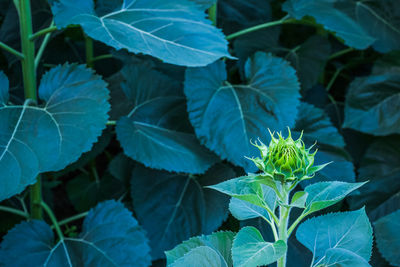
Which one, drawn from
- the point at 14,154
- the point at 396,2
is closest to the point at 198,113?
the point at 14,154

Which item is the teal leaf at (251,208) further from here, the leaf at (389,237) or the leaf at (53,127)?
the leaf at (389,237)

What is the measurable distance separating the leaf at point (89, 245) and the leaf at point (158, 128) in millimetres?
127

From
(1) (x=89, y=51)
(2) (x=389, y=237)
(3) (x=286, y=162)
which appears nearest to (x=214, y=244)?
(3) (x=286, y=162)

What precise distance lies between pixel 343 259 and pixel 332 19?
826 millimetres

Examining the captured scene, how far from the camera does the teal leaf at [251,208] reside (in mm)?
568

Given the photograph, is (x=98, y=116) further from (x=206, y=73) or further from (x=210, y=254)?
(x=210, y=254)

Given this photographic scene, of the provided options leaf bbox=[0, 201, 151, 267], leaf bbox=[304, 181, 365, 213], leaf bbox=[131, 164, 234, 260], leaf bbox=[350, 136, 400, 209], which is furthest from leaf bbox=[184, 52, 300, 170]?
leaf bbox=[304, 181, 365, 213]

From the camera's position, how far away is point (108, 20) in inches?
37.3

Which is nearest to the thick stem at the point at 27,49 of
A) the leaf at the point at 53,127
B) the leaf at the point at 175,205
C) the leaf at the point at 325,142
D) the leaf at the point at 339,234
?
the leaf at the point at 53,127

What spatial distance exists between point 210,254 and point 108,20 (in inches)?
22.2

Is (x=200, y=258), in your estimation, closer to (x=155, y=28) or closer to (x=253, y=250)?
(x=253, y=250)

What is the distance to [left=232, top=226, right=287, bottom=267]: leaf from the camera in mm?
473

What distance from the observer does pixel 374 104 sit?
129 centimetres

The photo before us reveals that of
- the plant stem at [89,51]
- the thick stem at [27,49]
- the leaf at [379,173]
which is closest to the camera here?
the thick stem at [27,49]
